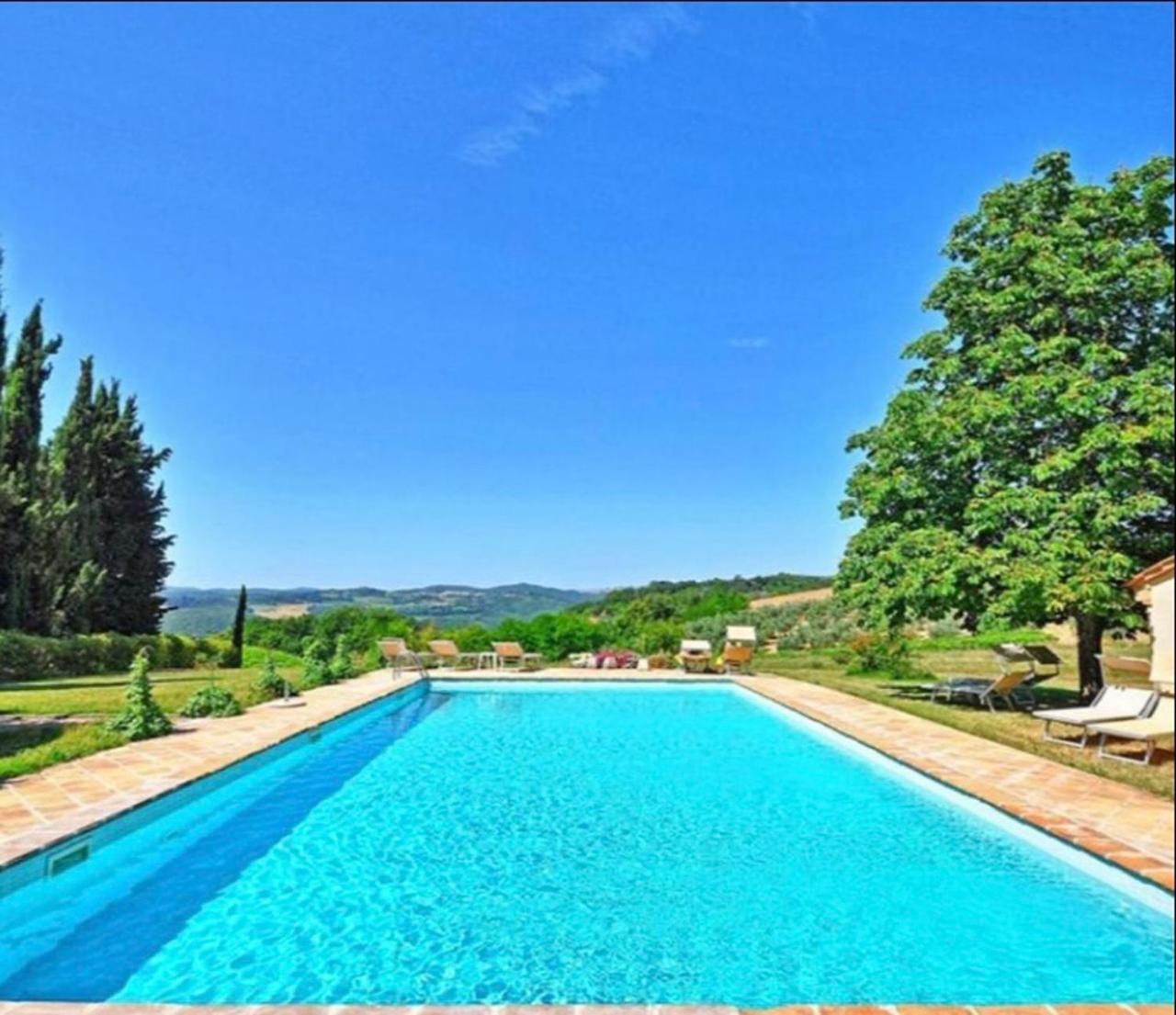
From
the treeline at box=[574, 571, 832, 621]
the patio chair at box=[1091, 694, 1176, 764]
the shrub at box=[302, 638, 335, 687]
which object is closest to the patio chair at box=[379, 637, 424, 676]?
the shrub at box=[302, 638, 335, 687]

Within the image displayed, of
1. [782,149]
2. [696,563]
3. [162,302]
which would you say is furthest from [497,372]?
[782,149]

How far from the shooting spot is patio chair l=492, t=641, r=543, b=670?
18.1 meters

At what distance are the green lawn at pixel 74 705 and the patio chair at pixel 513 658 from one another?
4.60 m

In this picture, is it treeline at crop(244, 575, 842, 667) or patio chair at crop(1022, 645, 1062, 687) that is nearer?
Result: patio chair at crop(1022, 645, 1062, 687)

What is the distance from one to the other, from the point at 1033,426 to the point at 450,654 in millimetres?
13999

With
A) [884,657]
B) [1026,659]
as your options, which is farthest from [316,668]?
[1026,659]

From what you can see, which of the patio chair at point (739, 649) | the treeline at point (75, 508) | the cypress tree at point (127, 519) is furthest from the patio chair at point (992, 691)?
the cypress tree at point (127, 519)

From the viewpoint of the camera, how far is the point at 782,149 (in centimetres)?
243

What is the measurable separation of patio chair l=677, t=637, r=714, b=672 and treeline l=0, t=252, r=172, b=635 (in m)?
14.4

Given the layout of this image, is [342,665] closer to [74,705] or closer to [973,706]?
[74,705]

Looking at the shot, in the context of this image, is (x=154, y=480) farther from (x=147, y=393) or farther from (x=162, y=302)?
(x=162, y=302)

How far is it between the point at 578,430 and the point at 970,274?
767 inches

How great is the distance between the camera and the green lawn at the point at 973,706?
6.31 ft

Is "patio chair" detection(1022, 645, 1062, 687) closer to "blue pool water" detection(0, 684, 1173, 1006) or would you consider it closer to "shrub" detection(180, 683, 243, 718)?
"blue pool water" detection(0, 684, 1173, 1006)
